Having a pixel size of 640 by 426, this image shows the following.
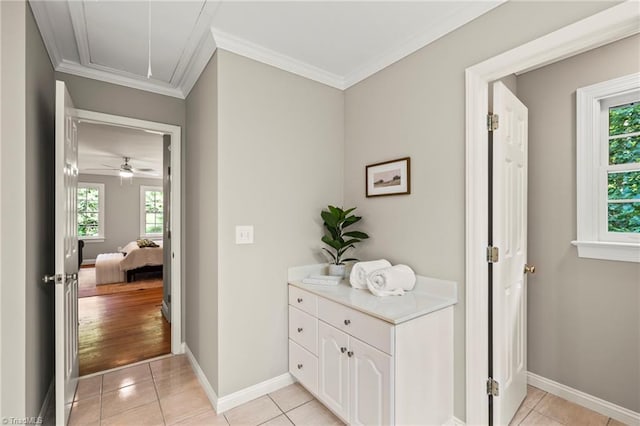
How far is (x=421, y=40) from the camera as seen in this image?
6.47 ft

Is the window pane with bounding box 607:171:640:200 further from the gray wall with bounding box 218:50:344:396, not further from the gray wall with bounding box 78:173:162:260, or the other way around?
the gray wall with bounding box 78:173:162:260

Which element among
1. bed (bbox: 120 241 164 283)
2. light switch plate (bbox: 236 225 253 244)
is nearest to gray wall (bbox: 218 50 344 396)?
light switch plate (bbox: 236 225 253 244)

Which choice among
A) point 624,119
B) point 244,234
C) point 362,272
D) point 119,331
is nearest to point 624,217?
point 624,119

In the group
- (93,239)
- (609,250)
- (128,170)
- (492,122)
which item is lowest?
(93,239)

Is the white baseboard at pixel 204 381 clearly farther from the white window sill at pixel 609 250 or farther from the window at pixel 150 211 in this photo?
the window at pixel 150 211

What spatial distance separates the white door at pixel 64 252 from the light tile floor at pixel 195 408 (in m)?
0.19

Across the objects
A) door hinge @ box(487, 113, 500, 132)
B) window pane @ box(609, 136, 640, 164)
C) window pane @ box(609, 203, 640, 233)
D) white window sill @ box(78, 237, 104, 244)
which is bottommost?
white window sill @ box(78, 237, 104, 244)

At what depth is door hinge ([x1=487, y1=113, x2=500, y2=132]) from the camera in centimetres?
172

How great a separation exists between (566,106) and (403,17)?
1362 millimetres

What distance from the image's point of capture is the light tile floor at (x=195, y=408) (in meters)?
1.90

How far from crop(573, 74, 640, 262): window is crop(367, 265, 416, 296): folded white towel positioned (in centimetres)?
124

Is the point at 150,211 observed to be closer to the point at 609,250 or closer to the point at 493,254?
the point at 493,254

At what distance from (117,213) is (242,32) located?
7.90 metres

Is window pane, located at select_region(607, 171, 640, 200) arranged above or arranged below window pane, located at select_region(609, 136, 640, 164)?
below
